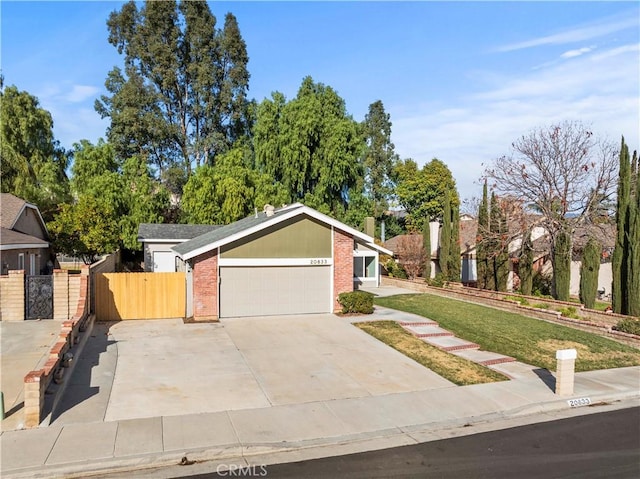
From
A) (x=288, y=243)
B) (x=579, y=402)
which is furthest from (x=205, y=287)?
(x=579, y=402)

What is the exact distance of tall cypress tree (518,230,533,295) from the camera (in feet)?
85.9

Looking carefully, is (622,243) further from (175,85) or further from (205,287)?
(175,85)

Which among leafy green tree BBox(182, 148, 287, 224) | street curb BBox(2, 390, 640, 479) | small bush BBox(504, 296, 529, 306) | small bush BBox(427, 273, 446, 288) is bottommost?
street curb BBox(2, 390, 640, 479)

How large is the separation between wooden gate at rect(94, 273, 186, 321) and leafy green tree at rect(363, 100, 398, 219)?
38232mm

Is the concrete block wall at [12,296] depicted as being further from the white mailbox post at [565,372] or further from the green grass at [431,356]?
the white mailbox post at [565,372]

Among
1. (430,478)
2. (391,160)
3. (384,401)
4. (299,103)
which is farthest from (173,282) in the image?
(391,160)

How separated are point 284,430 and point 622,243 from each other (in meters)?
19.2

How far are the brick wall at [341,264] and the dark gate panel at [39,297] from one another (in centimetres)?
1087

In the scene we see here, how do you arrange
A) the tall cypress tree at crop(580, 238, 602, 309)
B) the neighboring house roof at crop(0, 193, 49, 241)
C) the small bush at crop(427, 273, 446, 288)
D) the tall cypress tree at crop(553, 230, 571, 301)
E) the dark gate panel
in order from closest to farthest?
the dark gate panel < the tall cypress tree at crop(580, 238, 602, 309) < the tall cypress tree at crop(553, 230, 571, 301) < the neighboring house roof at crop(0, 193, 49, 241) < the small bush at crop(427, 273, 446, 288)

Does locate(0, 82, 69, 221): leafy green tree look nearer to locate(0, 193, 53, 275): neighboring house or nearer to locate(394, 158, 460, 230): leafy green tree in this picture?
locate(0, 193, 53, 275): neighboring house

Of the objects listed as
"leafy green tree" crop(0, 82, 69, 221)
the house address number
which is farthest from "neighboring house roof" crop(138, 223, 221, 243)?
the house address number

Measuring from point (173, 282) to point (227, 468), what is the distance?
12583 millimetres

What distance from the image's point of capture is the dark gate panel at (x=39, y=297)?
17656mm

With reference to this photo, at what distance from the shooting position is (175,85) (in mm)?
48094
